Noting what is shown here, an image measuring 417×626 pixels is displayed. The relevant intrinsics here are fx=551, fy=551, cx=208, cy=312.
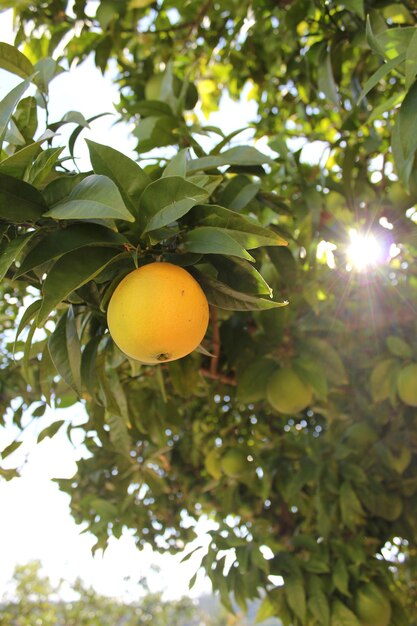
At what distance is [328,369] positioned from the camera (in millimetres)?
2266

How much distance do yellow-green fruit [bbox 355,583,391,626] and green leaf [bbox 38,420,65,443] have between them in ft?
4.59

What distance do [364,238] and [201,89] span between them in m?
2.22

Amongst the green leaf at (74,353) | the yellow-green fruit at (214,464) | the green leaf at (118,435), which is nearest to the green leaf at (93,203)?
the green leaf at (74,353)

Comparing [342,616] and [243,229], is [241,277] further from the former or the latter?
[342,616]

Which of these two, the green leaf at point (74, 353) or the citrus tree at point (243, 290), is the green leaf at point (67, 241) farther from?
the green leaf at point (74, 353)

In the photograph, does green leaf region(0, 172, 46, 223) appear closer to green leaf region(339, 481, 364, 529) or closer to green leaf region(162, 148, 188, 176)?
green leaf region(162, 148, 188, 176)

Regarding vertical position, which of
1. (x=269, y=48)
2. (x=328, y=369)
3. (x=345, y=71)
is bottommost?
(x=328, y=369)

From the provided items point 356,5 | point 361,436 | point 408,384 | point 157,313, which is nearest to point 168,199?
point 157,313

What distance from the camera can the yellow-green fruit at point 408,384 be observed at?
2.17 meters

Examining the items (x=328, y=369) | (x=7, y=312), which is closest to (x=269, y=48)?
(x=328, y=369)

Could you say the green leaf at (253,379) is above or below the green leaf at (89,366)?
below

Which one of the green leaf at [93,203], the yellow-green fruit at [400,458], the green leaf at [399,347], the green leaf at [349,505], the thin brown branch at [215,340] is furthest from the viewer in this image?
the yellow-green fruit at [400,458]

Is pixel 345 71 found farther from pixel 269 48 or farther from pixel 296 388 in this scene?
pixel 296 388

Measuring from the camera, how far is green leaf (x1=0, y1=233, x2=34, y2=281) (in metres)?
1.01
